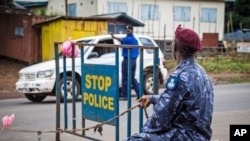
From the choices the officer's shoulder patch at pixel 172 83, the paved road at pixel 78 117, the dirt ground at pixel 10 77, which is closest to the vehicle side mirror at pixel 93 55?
the paved road at pixel 78 117

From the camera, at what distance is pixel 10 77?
22016mm

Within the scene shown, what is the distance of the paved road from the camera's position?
8570 mm

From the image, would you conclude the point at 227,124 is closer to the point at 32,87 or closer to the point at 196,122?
the point at 32,87

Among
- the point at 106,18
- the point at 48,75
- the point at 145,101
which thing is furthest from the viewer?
the point at 106,18

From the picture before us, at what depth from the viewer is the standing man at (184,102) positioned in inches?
152

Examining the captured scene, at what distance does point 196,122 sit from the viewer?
3.90 meters

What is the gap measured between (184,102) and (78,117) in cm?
639

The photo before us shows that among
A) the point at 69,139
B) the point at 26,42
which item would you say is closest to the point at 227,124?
the point at 69,139

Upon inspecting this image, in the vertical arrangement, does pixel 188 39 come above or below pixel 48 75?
above

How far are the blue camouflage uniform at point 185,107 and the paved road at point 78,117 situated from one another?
4.34 metres

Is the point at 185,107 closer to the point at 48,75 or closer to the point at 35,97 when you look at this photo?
the point at 48,75

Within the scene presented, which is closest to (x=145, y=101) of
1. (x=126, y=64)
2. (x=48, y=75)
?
(x=126, y=64)

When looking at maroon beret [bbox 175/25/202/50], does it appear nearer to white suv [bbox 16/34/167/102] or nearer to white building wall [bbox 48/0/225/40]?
white suv [bbox 16/34/167/102]

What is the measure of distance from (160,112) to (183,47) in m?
0.54
